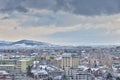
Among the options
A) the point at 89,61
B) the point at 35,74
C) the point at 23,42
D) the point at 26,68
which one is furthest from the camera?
the point at 23,42

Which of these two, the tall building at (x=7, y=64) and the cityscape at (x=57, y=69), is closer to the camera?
the cityscape at (x=57, y=69)

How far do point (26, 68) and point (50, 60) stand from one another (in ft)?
32.5

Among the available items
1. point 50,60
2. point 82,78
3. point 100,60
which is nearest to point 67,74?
point 82,78

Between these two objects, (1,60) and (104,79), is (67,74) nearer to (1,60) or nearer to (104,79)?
(104,79)

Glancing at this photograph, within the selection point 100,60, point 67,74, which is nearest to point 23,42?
point 100,60

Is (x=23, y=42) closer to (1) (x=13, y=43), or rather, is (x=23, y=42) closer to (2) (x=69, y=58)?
(1) (x=13, y=43)

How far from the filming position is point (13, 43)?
10338cm

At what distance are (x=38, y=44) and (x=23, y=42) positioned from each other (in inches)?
179

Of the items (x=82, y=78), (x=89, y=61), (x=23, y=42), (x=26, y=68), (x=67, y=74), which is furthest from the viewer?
(x=23, y=42)

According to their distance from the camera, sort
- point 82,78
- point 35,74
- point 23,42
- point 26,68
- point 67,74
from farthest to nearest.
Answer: point 23,42, point 26,68, point 35,74, point 67,74, point 82,78

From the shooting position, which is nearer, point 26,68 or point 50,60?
point 26,68

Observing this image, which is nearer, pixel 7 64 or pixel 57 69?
pixel 57 69

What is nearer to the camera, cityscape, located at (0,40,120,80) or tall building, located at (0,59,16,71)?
cityscape, located at (0,40,120,80)

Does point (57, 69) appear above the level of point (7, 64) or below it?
below
